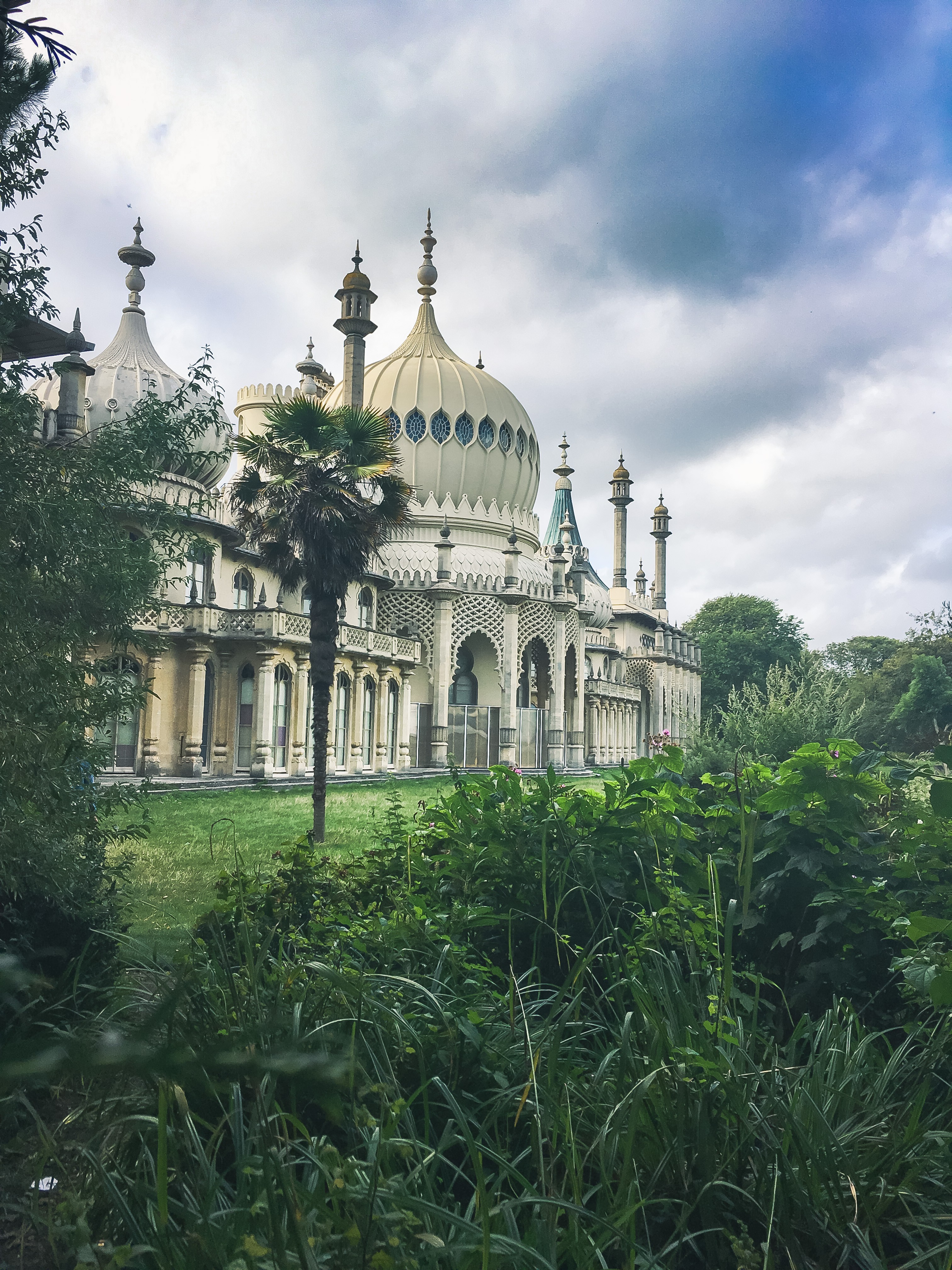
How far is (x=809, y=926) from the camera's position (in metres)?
4.71

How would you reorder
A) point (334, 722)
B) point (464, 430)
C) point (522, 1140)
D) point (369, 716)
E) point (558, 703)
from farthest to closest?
point (464, 430)
point (558, 703)
point (369, 716)
point (334, 722)
point (522, 1140)

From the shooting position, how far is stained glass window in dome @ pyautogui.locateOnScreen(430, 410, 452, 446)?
3509 centimetres

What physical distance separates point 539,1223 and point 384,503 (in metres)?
13.5

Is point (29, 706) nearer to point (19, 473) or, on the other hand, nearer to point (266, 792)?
point (19, 473)

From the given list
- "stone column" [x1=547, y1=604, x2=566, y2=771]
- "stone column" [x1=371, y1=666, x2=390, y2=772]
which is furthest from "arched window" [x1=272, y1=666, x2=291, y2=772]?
"stone column" [x1=547, y1=604, x2=566, y2=771]

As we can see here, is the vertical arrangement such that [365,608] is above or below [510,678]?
above

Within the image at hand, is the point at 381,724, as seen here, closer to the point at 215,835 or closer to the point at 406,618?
the point at 406,618

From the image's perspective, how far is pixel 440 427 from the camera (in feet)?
115

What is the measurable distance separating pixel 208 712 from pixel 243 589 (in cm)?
408

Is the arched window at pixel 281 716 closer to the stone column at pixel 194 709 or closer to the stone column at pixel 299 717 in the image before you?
the stone column at pixel 299 717

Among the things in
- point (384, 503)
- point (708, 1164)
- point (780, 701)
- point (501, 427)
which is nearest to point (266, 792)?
point (384, 503)

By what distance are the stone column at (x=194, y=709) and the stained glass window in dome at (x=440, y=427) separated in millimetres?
15816

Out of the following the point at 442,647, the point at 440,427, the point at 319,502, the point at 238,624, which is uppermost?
the point at 440,427

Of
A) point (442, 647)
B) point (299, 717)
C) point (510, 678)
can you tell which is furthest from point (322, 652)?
point (510, 678)
